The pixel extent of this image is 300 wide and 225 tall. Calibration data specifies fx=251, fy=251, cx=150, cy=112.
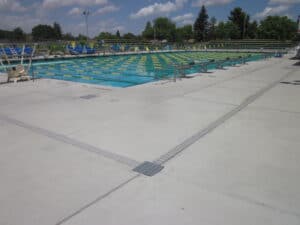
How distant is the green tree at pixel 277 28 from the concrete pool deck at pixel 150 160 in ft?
184

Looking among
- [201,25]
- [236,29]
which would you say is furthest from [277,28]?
[201,25]

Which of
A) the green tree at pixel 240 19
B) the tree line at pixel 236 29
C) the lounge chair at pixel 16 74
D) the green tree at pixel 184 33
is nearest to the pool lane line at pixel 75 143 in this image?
the lounge chair at pixel 16 74

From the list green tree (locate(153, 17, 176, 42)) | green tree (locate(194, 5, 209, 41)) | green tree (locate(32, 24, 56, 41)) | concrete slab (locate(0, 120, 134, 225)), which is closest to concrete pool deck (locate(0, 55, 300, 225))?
concrete slab (locate(0, 120, 134, 225))

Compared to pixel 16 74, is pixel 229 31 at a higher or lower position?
higher

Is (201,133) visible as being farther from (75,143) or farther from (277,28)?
(277,28)

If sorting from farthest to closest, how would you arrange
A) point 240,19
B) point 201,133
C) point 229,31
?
1. point 240,19
2. point 229,31
3. point 201,133

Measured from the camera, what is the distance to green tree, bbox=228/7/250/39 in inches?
2363

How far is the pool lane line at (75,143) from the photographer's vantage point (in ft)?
10.9

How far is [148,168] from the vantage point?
10.2 ft

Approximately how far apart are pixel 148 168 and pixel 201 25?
2679 inches

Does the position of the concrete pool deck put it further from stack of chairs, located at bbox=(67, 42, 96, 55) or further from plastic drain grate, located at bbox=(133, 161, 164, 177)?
stack of chairs, located at bbox=(67, 42, 96, 55)

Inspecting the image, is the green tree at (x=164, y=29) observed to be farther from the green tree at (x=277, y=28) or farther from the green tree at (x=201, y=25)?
the green tree at (x=277, y=28)

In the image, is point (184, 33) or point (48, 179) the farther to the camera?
point (184, 33)

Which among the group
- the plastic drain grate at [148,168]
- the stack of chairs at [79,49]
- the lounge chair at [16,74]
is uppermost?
the stack of chairs at [79,49]
